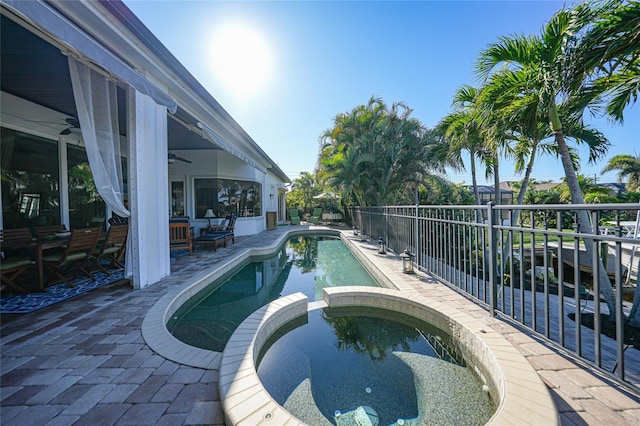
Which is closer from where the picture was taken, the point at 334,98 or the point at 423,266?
the point at 423,266

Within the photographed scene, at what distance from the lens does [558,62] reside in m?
3.38

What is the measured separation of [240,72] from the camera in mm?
7691

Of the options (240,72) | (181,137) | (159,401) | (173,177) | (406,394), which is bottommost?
(406,394)

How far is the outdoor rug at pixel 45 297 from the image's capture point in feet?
11.1

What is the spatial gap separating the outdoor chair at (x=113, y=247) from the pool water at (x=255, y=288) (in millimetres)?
2009

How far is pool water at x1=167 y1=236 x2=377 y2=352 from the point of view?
134 inches

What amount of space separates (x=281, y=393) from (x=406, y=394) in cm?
112

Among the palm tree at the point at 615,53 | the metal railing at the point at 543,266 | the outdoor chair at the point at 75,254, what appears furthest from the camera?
the outdoor chair at the point at 75,254

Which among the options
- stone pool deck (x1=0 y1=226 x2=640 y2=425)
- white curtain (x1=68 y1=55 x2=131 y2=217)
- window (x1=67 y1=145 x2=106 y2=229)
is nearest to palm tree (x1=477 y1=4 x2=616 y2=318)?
stone pool deck (x1=0 y1=226 x2=640 y2=425)

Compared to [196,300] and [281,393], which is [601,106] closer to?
[281,393]

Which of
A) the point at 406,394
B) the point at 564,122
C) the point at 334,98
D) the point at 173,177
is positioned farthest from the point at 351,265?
the point at 334,98

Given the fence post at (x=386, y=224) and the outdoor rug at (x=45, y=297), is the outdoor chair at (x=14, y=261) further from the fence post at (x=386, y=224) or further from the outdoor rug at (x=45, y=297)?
the fence post at (x=386, y=224)

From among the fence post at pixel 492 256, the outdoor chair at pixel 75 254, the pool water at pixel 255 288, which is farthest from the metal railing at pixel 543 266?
A: the outdoor chair at pixel 75 254

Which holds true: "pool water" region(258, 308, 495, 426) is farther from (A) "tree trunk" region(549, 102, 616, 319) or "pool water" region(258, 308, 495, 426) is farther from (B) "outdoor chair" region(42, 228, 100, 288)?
(B) "outdoor chair" region(42, 228, 100, 288)
